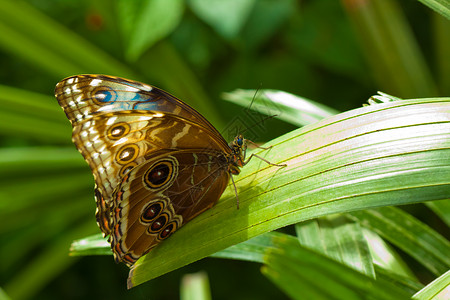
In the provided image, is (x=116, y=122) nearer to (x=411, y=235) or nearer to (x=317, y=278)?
(x=317, y=278)

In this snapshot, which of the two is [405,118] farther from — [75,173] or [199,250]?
[75,173]

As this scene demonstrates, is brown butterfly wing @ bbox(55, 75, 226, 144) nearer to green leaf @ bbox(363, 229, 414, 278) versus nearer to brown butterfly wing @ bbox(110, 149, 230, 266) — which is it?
brown butterfly wing @ bbox(110, 149, 230, 266)

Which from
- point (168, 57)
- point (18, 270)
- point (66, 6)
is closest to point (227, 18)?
point (168, 57)

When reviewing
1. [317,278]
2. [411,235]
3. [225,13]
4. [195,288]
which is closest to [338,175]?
[317,278]

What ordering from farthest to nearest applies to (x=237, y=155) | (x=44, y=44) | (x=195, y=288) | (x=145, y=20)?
1. (x=44, y=44)
2. (x=145, y=20)
3. (x=195, y=288)
4. (x=237, y=155)

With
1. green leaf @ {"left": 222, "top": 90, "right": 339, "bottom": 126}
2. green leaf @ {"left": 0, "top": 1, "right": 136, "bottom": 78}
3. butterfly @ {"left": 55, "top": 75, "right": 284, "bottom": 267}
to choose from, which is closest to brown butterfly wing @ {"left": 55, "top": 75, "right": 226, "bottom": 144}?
butterfly @ {"left": 55, "top": 75, "right": 284, "bottom": 267}
